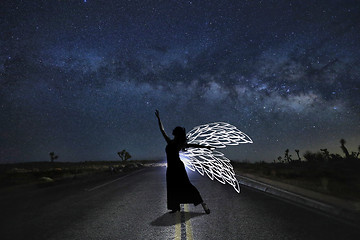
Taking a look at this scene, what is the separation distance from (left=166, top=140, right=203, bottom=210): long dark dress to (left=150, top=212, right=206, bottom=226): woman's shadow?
10.0 inches

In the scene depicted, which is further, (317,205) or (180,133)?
(317,205)

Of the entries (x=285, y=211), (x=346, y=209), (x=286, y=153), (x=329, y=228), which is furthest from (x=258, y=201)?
(x=286, y=153)

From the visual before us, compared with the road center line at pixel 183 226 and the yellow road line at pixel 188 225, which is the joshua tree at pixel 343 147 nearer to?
the yellow road line at pixel 188 225

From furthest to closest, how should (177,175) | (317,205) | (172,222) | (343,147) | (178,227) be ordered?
(343,147), (317,205), (177,175), (172,222), (178,227)

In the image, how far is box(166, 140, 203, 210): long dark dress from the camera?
20.5 ft

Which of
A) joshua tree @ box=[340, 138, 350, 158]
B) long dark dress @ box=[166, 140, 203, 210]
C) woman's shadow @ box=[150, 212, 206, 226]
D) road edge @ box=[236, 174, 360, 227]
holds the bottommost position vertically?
woman's shadow @ box=[150, 212, 206, 226]

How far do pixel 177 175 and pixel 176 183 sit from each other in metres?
0.20

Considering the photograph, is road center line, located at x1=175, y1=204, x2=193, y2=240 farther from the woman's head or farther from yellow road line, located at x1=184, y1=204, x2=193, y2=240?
the woman's head

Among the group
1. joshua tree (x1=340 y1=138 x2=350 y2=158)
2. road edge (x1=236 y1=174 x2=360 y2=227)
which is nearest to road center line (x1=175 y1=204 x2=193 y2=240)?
road edge (x1=236 y1=174 x2=360 y2=227)

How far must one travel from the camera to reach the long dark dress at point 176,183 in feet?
20.5

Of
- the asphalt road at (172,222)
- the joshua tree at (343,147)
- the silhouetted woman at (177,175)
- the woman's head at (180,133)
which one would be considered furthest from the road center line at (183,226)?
the joshua tree at (343,147)

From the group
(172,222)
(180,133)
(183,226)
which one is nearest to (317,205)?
(183,226)

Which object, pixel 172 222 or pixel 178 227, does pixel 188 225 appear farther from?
pixel 172 222

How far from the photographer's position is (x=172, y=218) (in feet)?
21.0
